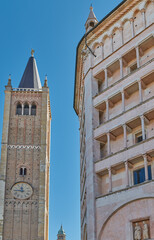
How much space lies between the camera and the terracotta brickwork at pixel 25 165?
62.9 m

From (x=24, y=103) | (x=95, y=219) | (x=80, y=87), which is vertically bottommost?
(x=95, y=219)

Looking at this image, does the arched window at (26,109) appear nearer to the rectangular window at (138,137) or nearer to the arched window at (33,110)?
the arched window at (33,110)

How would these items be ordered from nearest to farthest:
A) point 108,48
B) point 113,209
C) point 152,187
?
point 152,187
point 113,209
point 108,48

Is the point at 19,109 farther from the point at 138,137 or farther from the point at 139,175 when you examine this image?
the point at 139,175

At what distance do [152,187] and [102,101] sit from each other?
7.74 meters

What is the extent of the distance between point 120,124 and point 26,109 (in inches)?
2022

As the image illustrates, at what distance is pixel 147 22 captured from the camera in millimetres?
25453

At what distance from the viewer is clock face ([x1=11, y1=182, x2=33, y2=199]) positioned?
65188 mm

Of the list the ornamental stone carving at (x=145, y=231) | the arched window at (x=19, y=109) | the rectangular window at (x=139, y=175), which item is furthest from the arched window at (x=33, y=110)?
the ornamental stone carving at (x=145, y=231)

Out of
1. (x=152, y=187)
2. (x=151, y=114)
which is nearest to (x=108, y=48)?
(x=151, y=114)

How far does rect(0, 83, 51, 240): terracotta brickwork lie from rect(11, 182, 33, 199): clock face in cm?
53

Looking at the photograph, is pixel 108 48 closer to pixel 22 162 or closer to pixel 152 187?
pixel 152 187

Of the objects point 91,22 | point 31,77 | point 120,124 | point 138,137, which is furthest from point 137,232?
point 31,77

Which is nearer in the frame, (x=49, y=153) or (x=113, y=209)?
(x=113, y=209)
